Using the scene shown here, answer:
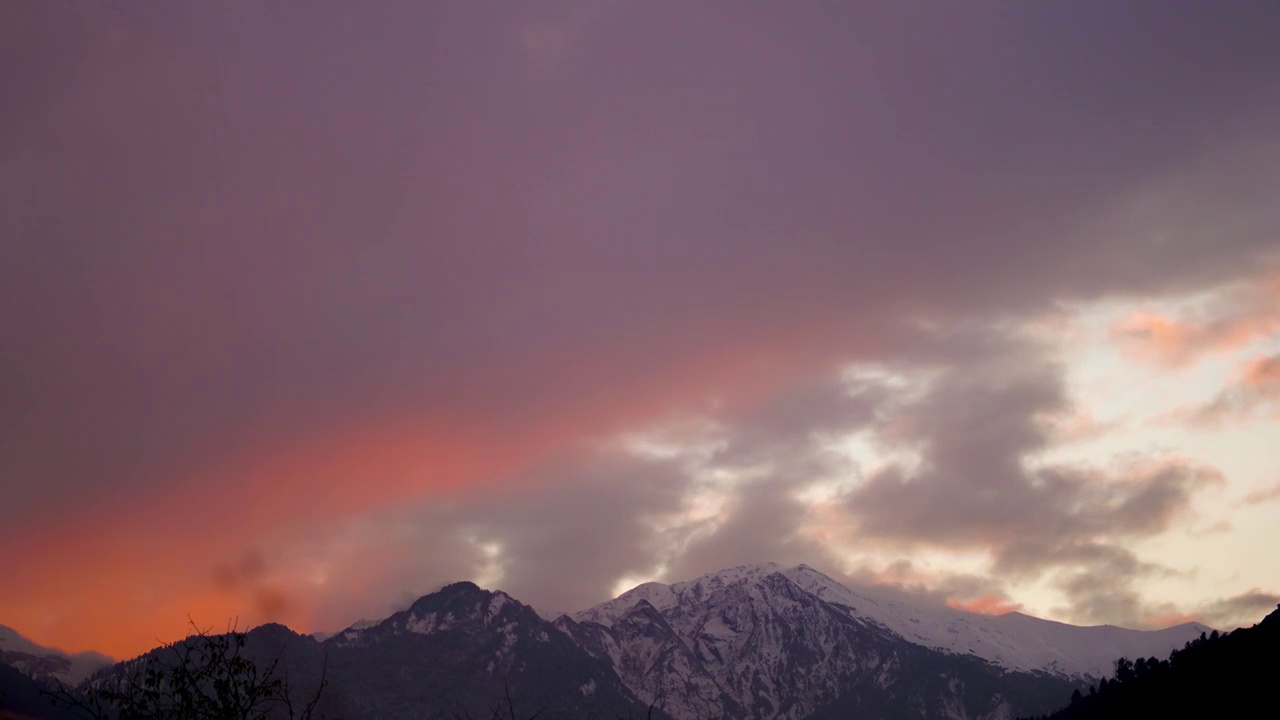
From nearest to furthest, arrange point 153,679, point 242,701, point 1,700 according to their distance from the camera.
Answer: point 153,679 → point 242,701 → point 1,700

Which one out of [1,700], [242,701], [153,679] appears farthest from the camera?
[1,700]

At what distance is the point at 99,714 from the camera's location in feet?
166

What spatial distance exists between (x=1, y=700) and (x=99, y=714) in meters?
12.3

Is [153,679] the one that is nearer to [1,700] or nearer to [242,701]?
[242,701]

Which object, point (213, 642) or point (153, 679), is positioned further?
point (213, 642)

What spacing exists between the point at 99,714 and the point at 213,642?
6.17 metres

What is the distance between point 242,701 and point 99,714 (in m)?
6.51

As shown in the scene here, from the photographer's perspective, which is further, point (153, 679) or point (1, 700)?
point (1, 700)

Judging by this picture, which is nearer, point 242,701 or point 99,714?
point 99,714

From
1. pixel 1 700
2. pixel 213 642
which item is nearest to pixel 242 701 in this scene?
pixel 213 642

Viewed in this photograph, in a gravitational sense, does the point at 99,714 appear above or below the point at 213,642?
below

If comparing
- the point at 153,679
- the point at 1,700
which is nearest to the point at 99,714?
the point at 153,679

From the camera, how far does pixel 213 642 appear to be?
181 feet

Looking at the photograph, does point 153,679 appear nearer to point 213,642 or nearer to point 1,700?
point 213,642
